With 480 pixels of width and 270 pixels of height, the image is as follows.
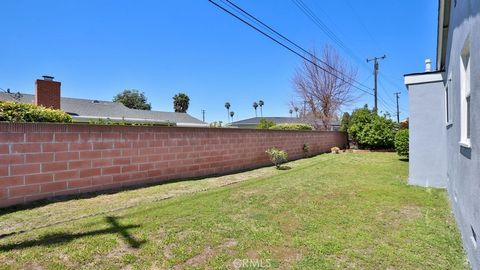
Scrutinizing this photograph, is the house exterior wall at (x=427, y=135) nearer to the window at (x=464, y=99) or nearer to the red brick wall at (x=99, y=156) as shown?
the window at (x=464, y=99)

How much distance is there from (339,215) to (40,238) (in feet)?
13.7

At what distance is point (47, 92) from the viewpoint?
1675cm

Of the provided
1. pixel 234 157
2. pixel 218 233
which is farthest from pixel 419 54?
pixel 218 233

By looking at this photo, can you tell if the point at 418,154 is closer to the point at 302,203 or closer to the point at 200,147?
the point at 302,203

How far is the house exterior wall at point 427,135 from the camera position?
6941 mm

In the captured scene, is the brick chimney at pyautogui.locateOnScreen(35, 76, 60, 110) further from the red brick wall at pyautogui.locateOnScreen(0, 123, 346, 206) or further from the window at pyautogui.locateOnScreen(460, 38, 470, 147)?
the window at pyautogui.locateOnScreen(460, 38, 470, 147)

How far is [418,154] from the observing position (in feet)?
23.8

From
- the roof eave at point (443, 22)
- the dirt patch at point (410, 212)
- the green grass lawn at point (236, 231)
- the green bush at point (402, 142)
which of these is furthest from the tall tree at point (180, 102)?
the dirt patch at point (410, 212)

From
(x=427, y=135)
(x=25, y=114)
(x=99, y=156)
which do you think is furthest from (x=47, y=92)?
(x=427, y=135)

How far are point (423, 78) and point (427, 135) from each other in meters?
1.45

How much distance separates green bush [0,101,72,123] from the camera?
4988 millimetres

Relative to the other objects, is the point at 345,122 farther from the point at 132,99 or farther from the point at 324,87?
the point at 132,99

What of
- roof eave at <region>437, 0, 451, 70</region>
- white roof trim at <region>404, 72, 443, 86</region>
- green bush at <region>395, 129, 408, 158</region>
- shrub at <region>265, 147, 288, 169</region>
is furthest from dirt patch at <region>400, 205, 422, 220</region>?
green bush at <region>395, 129, 408, 158</region>

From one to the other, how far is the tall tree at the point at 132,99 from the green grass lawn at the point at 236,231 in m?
55.5
